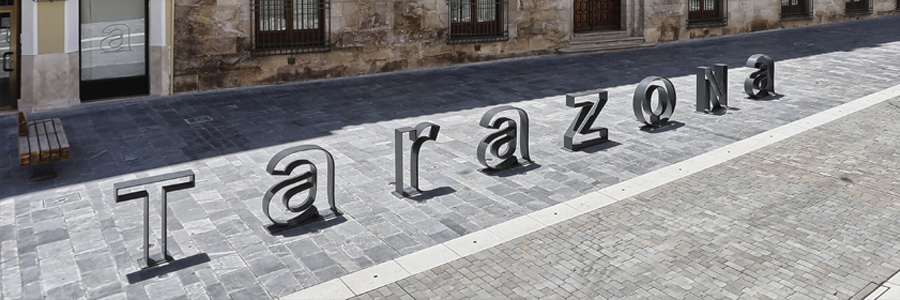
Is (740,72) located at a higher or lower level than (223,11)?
lower

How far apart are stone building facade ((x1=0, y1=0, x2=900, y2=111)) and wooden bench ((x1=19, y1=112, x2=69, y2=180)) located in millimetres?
3274

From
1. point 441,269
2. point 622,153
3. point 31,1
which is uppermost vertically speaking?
point 31,1

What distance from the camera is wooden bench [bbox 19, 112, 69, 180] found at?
9.37 metres

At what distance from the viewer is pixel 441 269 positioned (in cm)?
693

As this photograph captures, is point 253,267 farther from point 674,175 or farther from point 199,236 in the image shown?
point 674,175

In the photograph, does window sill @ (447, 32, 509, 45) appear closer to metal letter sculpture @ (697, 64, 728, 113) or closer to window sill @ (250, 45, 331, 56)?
window sill @ (250, 45, 331, 56)

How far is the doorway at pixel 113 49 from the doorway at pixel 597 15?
1119cm

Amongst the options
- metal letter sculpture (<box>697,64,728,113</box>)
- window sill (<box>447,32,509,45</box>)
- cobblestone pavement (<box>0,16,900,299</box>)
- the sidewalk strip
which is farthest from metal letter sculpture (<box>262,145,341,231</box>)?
window sill (<box>447,32,509,45</box>)

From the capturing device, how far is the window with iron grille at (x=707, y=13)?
2258cm

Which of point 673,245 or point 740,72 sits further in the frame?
point 740,72

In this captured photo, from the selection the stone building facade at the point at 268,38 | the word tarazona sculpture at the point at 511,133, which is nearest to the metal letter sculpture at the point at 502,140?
the word tarazona sculpture at the point at 511,133

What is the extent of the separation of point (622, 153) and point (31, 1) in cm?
991

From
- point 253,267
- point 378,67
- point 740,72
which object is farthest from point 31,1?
point 740,72

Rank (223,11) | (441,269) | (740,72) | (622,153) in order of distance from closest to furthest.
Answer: (441,269) → (622,153) → (223,11) → (740,72)
